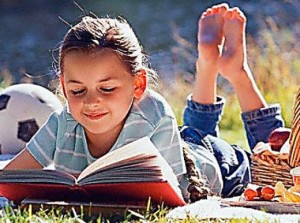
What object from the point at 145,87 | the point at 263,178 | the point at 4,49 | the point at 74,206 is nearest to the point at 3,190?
the point at 74,206

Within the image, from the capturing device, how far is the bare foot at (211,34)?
3.75 meters

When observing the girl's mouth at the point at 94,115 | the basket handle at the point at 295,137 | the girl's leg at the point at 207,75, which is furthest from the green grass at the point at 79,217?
the girl's leg at the point at 207,75

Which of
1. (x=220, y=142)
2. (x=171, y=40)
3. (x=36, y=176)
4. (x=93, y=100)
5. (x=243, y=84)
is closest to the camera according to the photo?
(x=36, y=176)

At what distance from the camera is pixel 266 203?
254cm

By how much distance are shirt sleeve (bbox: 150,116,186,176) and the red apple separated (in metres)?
0.63

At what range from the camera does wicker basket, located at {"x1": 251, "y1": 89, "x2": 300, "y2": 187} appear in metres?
2.97

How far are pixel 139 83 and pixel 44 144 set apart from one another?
37cm

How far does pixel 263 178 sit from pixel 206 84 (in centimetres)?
73

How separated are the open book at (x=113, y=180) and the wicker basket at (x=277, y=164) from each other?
57cm

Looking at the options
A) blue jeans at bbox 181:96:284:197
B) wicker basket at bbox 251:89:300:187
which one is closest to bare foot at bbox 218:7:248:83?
blue jeans at bbox 181:96:284:197

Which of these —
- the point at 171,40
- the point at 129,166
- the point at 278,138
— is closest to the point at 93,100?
the point at 129,166

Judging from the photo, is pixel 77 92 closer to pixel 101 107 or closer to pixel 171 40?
pixel 101 107

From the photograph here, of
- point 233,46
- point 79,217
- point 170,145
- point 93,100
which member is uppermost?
point 233,46

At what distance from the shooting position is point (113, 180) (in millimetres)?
2418
